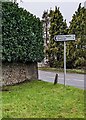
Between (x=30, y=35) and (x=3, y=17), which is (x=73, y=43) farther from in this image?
(x=3, y=17)

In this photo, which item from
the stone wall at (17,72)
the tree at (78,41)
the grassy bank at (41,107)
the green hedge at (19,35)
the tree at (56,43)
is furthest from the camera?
the tree at (56,43)

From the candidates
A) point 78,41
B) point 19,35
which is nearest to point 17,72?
point 19,35

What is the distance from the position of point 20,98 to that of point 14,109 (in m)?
1.60

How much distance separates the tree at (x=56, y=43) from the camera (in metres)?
31.1

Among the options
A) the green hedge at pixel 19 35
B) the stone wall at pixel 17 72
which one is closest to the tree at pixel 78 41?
the green hedge at pixel 19 35

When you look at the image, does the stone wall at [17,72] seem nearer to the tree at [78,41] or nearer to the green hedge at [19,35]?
the green hedge at [19,35]

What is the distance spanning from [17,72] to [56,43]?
19.8 meters

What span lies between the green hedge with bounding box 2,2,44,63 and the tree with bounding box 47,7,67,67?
17.3 metres

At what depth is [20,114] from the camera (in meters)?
6.12

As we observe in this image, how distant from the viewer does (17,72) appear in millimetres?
11914

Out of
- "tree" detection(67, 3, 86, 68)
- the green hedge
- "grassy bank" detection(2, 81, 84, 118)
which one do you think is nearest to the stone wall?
the green hedge

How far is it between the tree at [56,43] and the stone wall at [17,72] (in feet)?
57.2

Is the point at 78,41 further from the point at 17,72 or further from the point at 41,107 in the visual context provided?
the point at 41,107

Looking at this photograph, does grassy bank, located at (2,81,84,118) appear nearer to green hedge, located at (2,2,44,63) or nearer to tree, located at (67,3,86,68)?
green hedge, located at (2,2,44,63)
